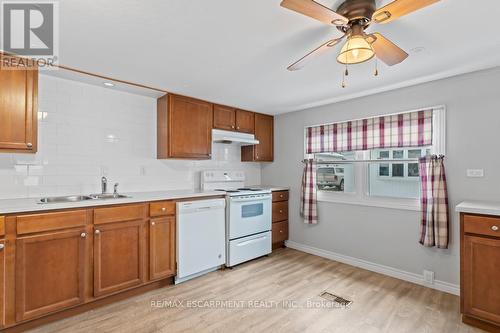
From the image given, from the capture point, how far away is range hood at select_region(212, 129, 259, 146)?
3716mm

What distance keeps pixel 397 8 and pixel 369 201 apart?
2502 mm

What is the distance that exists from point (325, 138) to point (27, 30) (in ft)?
11.2

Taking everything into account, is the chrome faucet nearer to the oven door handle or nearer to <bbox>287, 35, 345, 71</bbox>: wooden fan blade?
the oven door handle

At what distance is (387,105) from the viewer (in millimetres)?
3150

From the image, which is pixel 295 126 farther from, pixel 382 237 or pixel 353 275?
pixel 353 275

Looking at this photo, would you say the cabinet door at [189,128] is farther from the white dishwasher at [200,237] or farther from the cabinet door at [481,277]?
the cabinet door at [481,277]

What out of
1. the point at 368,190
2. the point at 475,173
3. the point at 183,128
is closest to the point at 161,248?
the point at 183,128

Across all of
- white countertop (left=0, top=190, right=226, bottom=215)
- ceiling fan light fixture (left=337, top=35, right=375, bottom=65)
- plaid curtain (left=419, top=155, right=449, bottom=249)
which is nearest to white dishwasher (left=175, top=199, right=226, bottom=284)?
white countertop (left=0, top=190, right=226, bottom=215)

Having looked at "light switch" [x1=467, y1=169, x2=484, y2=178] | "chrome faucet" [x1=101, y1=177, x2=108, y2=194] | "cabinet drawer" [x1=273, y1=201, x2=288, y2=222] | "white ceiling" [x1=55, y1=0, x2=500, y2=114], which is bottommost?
"cabinet drawer" [x1=273, y1=201, x2=288, y2=222]

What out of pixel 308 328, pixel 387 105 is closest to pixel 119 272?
pixel 308 328

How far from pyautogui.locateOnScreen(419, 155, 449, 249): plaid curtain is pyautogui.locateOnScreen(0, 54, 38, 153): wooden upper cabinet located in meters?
3.89

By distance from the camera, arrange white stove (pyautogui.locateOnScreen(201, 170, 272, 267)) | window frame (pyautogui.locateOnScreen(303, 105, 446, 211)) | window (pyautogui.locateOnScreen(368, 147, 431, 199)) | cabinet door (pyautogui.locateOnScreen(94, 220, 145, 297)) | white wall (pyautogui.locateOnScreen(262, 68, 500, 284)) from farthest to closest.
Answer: white stove (pyautogui.locateOnScreen(201, 170, 272, 267)) < window (pyautogui.locateOnScreen(368, 147, 431, 199)) < window frame (pyautogui.locateOnScreen(303, 105, 446, 211)) < white wall (pyautogui.locateOnScreen(262, 68, 500, 284)) < cabinet door (pyautogui.locateOnScreen(94, 220, 145, 297))

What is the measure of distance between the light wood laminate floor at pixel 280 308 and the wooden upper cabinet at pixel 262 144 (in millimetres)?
1883

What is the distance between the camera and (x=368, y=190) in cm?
338
